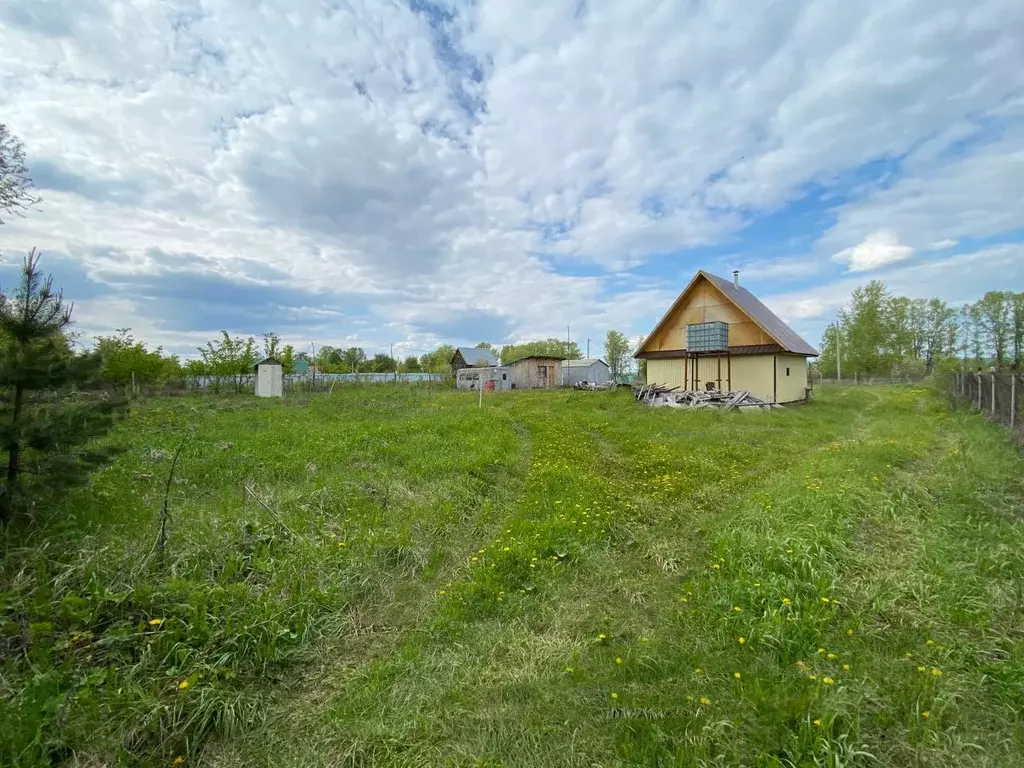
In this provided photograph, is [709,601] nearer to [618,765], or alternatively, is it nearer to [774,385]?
[618,765]

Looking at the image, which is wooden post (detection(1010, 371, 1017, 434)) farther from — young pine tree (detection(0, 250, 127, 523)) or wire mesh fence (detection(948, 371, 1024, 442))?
young pine tree (detection(0, 250, 127, 523))

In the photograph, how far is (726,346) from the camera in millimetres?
21453

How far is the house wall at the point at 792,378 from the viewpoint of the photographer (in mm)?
20469

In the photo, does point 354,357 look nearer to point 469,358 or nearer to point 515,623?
point 469,358

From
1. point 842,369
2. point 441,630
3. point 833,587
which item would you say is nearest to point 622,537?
point 833,587

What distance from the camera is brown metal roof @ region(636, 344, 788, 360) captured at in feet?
65.5

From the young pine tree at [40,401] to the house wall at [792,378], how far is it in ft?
74.1

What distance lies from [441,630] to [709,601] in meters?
2.37

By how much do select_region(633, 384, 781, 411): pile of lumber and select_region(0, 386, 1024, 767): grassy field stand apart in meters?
11.6

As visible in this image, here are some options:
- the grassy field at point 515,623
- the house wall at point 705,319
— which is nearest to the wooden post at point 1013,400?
the grassy field at point 515,623

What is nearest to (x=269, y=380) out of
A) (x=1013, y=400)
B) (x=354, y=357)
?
(x=354, y=357)

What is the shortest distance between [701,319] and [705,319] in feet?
0.65

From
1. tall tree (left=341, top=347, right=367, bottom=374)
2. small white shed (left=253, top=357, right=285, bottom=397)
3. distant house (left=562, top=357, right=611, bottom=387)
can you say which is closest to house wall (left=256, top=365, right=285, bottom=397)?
small white shed (left=253, top=357, right=285, bottom=397)

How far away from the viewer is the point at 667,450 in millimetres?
10398
